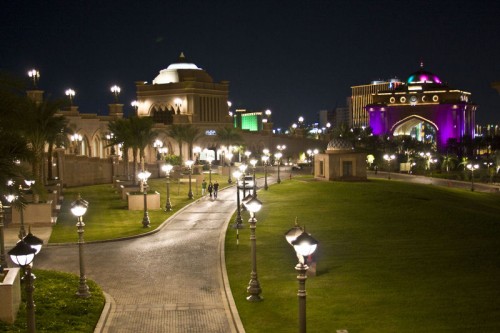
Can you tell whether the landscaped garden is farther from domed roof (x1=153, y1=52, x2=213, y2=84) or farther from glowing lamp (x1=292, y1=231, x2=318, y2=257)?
domed roof (x1=153, y1=52, x2=213, y2=84)

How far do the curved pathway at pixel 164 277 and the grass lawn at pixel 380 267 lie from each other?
71 centimetres

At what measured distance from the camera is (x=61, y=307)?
53.6ft

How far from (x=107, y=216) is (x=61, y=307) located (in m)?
19.4

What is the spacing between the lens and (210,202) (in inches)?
1677

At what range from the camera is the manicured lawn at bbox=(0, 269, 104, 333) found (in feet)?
48.1

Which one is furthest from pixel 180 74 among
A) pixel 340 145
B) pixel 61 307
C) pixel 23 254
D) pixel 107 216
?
pixel 23 254

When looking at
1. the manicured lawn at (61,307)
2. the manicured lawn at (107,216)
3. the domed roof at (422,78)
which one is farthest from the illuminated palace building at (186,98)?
the manicured lawn at (61,307)

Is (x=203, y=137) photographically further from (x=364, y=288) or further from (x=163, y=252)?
(x=364, y=288)

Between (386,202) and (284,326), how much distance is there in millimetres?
22138

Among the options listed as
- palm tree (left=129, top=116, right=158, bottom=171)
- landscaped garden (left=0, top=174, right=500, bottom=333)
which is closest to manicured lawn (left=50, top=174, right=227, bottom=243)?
landscaped garden (left=0, top=174, right=500, bottom=333)

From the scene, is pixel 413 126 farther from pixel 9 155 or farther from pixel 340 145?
pixel 9 155

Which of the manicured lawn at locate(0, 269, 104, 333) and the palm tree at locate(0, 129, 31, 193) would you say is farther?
the manicured lawn at locate(0, 269, 104, 333)

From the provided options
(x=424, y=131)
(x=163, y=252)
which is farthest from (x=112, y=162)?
(x=424, y=131)

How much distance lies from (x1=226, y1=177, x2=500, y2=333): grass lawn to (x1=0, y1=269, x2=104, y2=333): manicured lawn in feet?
13.3
